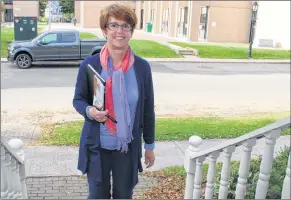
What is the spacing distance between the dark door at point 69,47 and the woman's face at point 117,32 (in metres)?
13.8

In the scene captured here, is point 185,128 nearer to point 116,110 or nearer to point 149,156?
point 149,156

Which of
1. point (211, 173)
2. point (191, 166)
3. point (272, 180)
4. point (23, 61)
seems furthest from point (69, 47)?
point (272, 180)

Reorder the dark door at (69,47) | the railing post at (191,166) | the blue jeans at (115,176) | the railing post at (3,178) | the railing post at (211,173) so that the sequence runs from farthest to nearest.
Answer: the dark door at (69,47), the railing post at (191,166), the railing post at (211,173), the blue jeans at (115,176), the railing post at (3,178)

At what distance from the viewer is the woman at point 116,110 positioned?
7.91 feet

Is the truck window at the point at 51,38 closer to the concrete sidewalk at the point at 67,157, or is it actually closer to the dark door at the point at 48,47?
the dark door at the point at 48,47

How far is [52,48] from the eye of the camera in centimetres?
1575

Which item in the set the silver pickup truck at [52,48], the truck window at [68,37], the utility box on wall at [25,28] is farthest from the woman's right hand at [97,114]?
the utility box on wall at [25,28]

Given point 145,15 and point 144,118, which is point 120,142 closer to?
point 144,118

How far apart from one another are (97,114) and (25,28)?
20.1 metres

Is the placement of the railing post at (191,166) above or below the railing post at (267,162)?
below

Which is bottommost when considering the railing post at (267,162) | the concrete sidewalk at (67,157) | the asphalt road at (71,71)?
the asphalt road at (71,71)

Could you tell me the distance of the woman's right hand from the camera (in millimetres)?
2342

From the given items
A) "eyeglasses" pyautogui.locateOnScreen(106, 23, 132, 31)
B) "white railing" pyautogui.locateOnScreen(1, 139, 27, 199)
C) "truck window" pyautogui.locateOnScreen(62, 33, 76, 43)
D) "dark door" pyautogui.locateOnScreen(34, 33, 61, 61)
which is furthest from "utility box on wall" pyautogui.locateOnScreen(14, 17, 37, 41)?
"eyeglasses" pyautogui.locateOnScreen(106, 23, 132, 31)

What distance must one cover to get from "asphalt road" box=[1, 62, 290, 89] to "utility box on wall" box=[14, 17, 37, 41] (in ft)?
16.3
